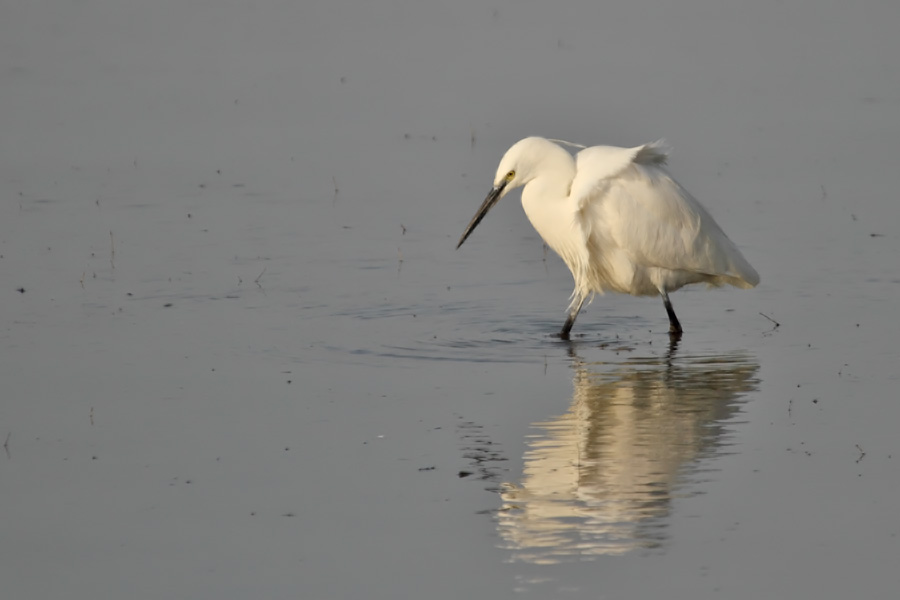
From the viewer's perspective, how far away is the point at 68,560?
626 cm

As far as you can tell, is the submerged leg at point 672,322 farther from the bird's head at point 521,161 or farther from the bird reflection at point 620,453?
the bird's head at point 521,161

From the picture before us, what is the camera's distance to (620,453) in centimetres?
766

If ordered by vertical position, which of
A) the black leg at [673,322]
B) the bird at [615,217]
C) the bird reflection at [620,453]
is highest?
the bird at [615,217]

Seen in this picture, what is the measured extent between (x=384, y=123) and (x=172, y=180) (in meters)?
3.26

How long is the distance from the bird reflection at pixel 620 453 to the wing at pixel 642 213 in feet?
3.06

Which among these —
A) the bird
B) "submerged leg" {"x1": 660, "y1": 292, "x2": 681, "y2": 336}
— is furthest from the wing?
"submerged leg" {"x1": 660, "y1": 292, "x2": 681, "y2": 336}

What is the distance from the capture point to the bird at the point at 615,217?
10117mm

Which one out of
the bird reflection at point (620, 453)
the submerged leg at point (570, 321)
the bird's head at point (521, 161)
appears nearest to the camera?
the bird reflection at point (620, 453)

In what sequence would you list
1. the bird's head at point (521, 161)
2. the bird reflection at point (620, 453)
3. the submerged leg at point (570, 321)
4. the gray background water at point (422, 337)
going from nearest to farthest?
1. the gray background water at point (422, 337)
2. the bird reflection at point (620, 453)
3. the bird's head at point (521, 161)
4. the submerged leg at point (570, 321)

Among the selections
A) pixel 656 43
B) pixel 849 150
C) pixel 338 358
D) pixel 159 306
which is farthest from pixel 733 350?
pixel 656 43

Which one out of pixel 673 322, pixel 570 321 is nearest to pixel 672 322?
pixel 673 322

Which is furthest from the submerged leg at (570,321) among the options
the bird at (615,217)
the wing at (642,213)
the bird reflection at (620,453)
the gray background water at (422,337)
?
the bird reflection at (620,453)

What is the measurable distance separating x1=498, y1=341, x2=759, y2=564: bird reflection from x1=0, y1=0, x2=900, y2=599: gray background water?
0.03 m

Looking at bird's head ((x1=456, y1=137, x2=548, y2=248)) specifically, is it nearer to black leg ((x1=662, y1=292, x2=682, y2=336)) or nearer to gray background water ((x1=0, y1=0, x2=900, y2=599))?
gray background water ((x1=0, y1=0, x2=900, y2=599))
